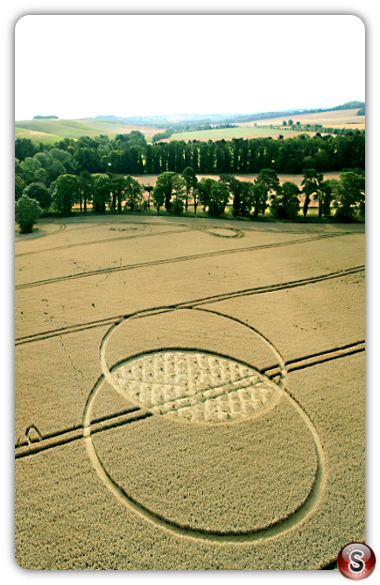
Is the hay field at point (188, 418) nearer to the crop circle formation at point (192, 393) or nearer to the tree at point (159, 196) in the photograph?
the crop circle formation at point (192, 393)

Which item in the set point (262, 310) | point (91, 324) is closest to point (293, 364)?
point (262, 310)

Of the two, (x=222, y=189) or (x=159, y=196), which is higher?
(x=222, y=189)

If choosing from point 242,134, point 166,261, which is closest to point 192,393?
point 166,261

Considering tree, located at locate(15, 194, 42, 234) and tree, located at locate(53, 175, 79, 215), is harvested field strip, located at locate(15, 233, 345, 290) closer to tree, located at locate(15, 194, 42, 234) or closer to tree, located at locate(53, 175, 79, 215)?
tree, located at locate(15, 194, 42, 234)

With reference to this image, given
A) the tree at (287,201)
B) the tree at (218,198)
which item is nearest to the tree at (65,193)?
the tree at (218,198)

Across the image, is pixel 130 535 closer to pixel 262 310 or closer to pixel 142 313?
pixel 142 313

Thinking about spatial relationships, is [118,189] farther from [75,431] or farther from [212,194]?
[75,431]

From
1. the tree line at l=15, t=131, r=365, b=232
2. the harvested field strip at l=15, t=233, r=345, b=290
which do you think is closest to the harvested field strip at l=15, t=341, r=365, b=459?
the harvested field strip at l=15, t=233, r=345, b=290
